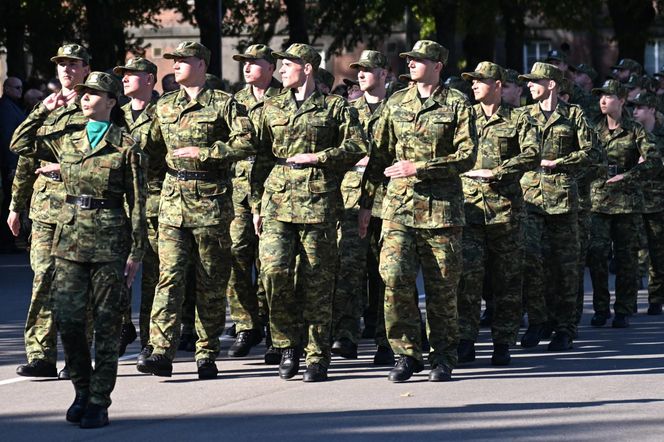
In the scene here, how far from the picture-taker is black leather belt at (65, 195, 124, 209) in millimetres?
9031

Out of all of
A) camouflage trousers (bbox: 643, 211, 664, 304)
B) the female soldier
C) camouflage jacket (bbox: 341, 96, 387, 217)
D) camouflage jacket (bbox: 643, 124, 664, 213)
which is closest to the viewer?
the female soldier

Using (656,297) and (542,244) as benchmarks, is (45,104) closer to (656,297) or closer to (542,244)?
(542,244)

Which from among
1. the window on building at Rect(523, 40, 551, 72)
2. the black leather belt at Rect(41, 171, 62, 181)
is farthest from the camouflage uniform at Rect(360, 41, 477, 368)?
the window on building at Rect(523, 40, 551, 72)

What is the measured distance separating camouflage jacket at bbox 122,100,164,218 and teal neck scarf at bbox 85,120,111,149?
6.14 ft

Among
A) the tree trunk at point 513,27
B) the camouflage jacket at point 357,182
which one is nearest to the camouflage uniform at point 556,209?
the camouflage jacket at point 357,182

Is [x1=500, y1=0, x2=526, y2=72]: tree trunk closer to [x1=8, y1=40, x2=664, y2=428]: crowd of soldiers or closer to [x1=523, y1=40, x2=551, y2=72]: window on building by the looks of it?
[x1=523, y1=40, x2=551, y2=72]: window on building

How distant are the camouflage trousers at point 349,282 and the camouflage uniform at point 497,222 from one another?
861 mm

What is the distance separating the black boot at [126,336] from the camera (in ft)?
39.1

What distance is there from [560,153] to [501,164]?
0.88 m

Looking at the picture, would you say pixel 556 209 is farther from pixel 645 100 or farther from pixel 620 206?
pixel 645 100

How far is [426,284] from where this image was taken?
10703mm

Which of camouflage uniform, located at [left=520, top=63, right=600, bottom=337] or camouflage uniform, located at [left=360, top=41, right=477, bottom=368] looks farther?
camouflage uniform, located at [left=520, top=63, right=600, bottom=337]

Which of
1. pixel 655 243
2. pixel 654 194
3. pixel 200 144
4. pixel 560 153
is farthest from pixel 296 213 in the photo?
pixel 655 243

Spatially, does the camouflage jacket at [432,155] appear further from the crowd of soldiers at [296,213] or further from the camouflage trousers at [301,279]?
the camouflage trousers at [301,279]
